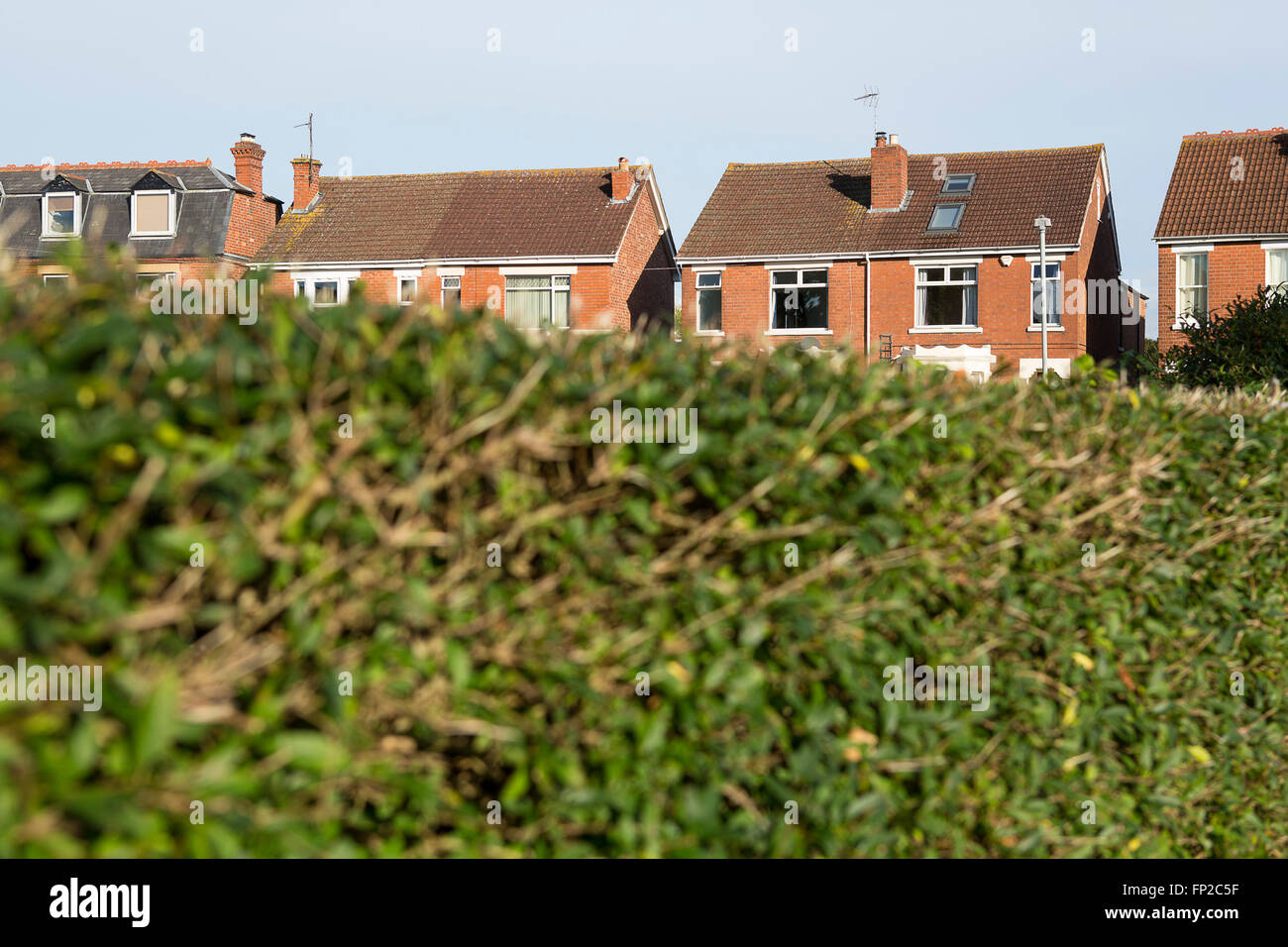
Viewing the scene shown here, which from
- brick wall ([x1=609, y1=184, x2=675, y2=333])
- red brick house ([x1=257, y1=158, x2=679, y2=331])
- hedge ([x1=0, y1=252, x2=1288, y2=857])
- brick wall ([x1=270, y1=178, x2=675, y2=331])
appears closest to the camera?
hedge ([x1=0, y1=252, x2=1288, y2=857])

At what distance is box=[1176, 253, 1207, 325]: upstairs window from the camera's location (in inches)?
1134

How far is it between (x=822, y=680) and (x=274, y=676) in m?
1.51

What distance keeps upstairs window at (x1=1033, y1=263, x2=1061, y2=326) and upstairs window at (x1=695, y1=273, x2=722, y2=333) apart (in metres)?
8.64

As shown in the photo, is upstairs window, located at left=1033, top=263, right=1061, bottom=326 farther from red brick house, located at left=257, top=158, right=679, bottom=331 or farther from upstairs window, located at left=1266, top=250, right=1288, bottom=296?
red brick house, located at left=257, top=158, right=679, bottom=331

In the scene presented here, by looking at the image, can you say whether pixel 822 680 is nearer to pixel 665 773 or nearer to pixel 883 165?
pixel 665 773

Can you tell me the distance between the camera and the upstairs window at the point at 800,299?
3228 cm

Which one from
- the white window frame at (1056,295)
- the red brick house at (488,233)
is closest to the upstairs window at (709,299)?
the red brick house at (488,233)

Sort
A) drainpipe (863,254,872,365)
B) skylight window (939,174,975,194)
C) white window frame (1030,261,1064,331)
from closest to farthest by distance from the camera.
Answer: white window frame (1030,261,1064,331), drainpipe (863,254,872,365), skylight window (939,174,975,194)

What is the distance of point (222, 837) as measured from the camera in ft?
6.32

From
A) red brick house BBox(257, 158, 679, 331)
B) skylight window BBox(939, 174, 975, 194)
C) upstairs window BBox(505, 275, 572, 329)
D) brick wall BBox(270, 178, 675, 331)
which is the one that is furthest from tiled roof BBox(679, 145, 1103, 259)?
upstairs window BBox(505, 275, 572, 329)

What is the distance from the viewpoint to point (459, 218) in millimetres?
35250

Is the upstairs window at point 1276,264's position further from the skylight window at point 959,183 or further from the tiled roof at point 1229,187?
the skylight window at point 959,183

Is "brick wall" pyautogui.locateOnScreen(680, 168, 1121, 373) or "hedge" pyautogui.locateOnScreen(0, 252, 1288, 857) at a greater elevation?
"brick wall" pyautogui.locateOnScreen(680, 168, 1121, 373)
